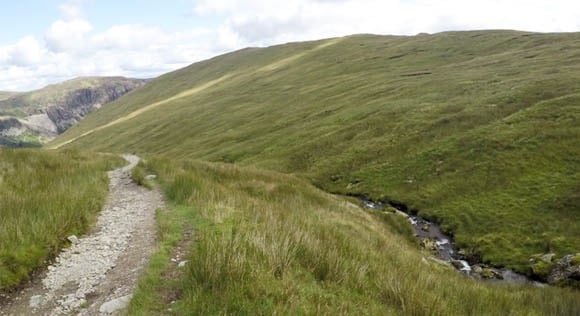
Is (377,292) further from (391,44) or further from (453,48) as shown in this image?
(391,44)

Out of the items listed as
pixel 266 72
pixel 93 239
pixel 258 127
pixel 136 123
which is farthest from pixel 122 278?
pixel 266 72

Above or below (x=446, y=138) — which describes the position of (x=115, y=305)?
above

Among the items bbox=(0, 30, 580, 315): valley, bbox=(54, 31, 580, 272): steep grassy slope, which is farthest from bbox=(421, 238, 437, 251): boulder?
bbox=(54, 31, 580, 272): steep grassy slope

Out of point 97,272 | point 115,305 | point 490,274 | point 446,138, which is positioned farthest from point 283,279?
point 446,138

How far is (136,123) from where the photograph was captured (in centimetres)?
14175

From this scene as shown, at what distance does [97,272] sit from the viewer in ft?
29.9

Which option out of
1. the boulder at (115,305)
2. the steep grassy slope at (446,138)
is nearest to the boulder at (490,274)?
the steep grassy slope at (446,138)

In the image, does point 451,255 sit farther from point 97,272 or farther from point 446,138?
point 446,138

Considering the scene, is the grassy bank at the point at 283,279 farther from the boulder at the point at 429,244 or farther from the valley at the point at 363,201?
the boulder at the point at 429,244

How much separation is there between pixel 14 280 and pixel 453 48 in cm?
13339

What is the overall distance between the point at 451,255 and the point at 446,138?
21.9 m

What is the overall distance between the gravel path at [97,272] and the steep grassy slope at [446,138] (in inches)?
816

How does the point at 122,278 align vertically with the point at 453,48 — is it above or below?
below

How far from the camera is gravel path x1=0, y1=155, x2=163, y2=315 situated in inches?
296
